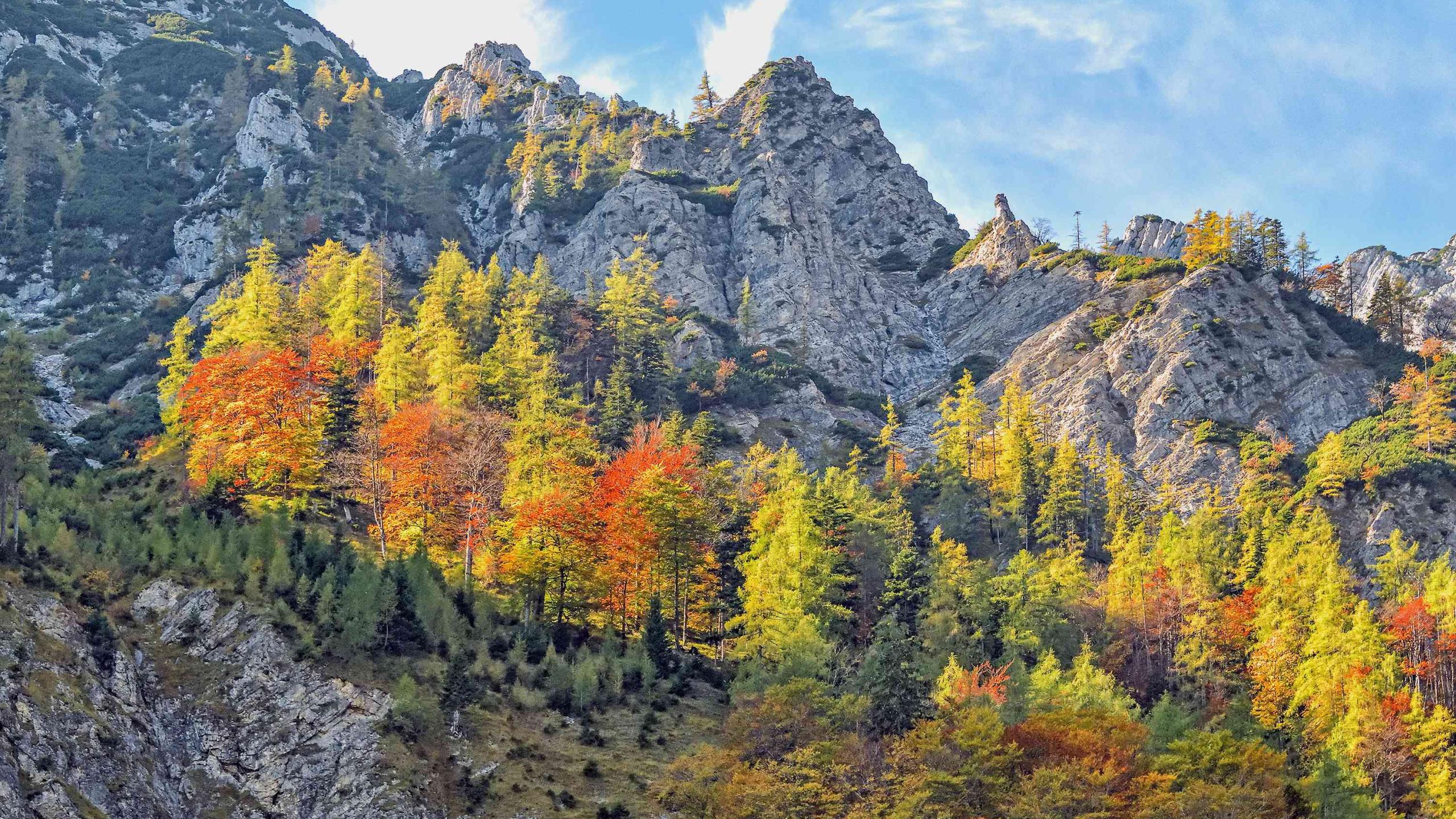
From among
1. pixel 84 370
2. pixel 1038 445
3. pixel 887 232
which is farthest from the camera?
pixel 887 232

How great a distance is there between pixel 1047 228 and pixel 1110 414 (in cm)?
6769

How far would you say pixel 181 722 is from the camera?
43.7m

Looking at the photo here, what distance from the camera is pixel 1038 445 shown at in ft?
286

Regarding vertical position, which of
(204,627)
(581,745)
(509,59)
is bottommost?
(581,745)

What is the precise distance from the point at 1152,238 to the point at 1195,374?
59769 mm

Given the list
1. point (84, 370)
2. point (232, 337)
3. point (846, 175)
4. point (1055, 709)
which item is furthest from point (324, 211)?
point (1055, 709)

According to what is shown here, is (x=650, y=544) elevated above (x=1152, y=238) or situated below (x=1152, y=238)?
below

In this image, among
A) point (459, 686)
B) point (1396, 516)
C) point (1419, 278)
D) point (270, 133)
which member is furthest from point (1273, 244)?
point (270, 133)

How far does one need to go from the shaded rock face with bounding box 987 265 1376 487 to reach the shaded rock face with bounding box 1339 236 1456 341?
34.8 ft

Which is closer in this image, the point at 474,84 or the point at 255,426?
the point at 255,426

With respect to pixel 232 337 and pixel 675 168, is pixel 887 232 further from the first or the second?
pixel 232 337

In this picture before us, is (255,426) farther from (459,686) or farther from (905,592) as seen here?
(905,592)

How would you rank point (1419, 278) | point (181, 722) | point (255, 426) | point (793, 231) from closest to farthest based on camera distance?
point (181, 722) → point (255, 426) → point (1419, 278) → point (793, 231)

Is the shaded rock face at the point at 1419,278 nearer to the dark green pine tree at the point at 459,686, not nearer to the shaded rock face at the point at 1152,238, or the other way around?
the shaded rock face at the point at 1152,238
